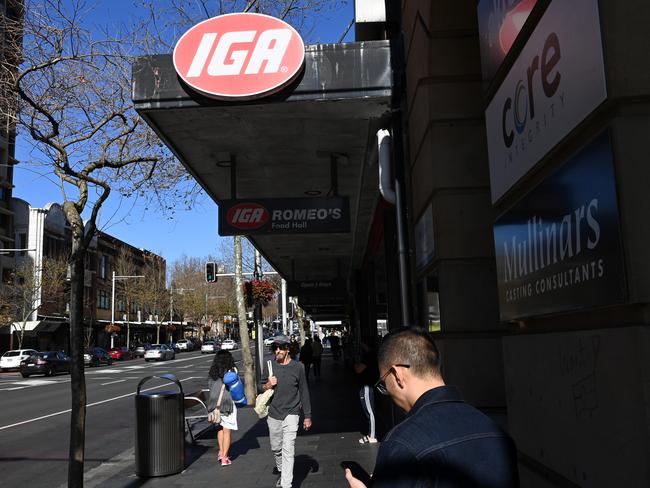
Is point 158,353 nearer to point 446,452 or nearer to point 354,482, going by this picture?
point 354,482

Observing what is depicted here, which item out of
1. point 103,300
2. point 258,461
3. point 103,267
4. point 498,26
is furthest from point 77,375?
point 103,300

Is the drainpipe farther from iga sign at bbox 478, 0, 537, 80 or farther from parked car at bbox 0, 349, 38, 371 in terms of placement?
parked car at bbox 0, 349, 38, 371

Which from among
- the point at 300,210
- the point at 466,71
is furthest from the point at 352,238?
the point at 466,71

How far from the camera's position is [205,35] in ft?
21.5

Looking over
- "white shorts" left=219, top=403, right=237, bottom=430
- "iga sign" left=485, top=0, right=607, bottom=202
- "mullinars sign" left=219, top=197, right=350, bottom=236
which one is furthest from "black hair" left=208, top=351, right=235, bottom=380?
"iga sign" left=485, top=0, right=607, bottom=202

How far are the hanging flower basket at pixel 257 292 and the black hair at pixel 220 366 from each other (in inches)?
340

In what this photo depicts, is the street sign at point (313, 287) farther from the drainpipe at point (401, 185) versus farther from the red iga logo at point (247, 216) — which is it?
the drainpipe at point (401, 185)

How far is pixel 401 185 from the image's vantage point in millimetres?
6797

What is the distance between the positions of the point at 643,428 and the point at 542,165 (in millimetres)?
1302

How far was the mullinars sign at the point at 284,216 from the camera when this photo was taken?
344 inches

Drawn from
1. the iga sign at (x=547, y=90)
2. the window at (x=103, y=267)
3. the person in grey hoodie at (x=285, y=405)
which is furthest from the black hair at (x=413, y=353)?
the window at (x=103, y=267)

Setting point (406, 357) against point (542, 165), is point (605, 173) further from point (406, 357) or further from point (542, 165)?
point (406, 357)

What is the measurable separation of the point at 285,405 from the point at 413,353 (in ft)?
17.7

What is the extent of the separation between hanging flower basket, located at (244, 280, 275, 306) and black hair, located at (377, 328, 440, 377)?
1596cm
